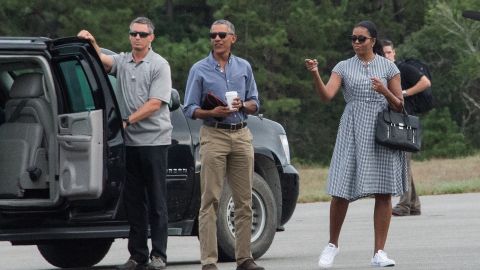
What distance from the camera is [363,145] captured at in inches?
427

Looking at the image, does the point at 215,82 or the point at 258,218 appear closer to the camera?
the point at 215,82

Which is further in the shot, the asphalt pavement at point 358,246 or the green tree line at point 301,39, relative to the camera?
the green tree line at point 301,39

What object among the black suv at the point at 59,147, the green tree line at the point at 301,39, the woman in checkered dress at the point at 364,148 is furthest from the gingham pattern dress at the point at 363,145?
the green tree line at the point at 301,39

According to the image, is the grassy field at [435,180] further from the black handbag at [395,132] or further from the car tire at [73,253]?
the black handbag at [395,132]

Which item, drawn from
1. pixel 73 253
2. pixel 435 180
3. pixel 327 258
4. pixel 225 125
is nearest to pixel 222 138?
pixel 225 125

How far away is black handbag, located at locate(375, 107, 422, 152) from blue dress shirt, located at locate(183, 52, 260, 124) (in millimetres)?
936

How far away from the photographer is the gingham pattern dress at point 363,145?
425 inches

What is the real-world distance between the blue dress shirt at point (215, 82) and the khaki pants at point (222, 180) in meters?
0.13

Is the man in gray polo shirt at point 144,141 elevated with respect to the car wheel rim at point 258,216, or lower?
elevated

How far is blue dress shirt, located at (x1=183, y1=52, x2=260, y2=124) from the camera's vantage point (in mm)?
10344

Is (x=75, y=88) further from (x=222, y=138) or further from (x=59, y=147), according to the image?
(x=222, y=138)

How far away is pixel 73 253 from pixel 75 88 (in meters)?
2.16

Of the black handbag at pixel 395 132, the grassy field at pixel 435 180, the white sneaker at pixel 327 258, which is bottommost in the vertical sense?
the grassy field at pixel 435 180

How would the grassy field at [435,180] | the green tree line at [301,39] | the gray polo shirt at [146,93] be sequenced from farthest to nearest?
the green tree line at [301,39] < the grassy field at [435,180] < the gray polo shirt at [146,93]
